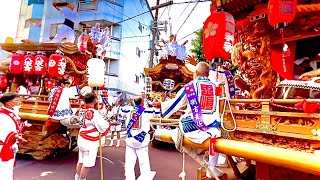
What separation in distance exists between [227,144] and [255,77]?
7.29 feet

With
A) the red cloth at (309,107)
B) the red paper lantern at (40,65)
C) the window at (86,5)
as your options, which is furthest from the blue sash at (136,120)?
the window at (86,5)

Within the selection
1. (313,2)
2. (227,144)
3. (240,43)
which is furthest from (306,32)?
(227,144)

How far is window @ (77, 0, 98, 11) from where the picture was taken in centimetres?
2091

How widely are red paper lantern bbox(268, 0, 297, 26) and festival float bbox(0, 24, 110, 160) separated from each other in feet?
14.1

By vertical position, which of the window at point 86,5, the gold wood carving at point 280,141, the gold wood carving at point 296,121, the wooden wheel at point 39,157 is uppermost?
the window at point 86,5

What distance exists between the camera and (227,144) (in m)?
3.40

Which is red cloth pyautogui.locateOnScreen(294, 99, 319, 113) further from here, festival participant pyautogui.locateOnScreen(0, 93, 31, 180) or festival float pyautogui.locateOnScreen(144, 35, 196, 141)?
festival float pyautogui.locateOnScreen(144, 35, 196, 141)

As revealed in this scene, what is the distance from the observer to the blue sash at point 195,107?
11.4ft

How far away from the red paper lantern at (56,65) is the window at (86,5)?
13.8 m

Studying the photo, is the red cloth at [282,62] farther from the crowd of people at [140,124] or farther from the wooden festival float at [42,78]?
the wooden festival float at [42,78]

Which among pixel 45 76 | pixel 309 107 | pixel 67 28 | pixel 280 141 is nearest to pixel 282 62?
pixel 280 141

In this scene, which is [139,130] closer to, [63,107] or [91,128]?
[91,128]

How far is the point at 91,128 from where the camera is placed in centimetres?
550

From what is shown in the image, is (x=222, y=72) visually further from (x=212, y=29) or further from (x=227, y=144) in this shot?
(x=227, y=144)
